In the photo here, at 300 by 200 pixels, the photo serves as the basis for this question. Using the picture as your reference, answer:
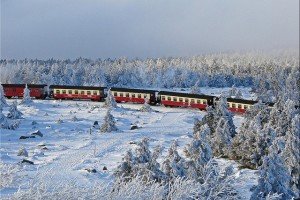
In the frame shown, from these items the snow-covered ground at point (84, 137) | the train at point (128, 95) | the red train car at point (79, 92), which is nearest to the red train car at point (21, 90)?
the train at point (128, 95)

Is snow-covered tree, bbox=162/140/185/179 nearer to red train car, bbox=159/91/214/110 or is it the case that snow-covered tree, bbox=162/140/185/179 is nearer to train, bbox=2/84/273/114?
train, bbox=2/84/273/114

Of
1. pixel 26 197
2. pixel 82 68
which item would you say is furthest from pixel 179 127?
pixel 82 68

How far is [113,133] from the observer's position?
166 feet

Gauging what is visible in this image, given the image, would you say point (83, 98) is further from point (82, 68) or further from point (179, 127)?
point (82, 68)

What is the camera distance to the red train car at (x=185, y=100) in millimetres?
67194

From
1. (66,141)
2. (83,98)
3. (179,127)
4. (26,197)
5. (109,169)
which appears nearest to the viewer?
(26,197)

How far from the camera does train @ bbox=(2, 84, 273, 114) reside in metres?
67.2

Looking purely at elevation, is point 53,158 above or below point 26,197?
below

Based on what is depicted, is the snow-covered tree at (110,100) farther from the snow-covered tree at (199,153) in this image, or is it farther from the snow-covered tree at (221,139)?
the snow-covered tree at (199,153)

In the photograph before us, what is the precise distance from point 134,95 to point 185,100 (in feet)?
30.7

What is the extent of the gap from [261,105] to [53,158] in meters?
25.3

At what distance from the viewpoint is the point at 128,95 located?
243ft

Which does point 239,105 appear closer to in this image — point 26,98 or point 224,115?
point 224,115

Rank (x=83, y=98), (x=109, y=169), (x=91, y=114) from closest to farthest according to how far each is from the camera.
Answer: (x=109, y=169) → (x=91, y=114) → (x=83, y=98)
